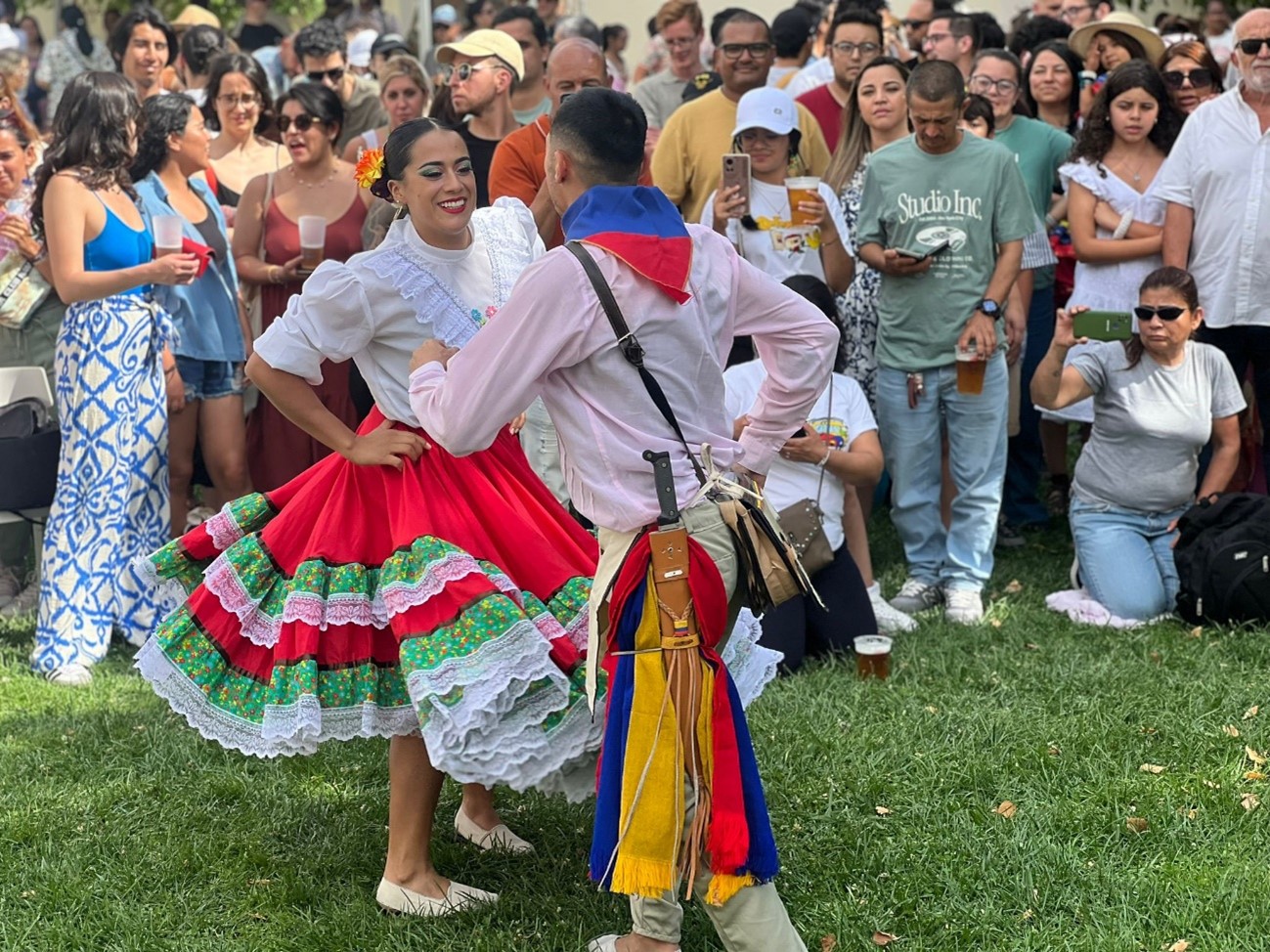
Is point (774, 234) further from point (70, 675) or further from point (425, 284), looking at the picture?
point (70, 675)

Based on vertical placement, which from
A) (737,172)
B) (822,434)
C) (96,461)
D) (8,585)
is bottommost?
(8,585)

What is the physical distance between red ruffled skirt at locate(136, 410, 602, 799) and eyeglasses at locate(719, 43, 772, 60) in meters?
3.91

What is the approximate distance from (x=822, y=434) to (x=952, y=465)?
0.90 m

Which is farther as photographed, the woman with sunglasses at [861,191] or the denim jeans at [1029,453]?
the denim jeans at [1029,453]

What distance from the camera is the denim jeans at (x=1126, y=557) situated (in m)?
6.55

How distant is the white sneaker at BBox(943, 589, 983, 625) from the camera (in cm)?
666

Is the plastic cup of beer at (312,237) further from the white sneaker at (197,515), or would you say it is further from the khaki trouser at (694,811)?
the khaki trouser at (694,811)

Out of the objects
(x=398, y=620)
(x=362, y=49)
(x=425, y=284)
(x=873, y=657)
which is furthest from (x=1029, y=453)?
(x=362, y=49)

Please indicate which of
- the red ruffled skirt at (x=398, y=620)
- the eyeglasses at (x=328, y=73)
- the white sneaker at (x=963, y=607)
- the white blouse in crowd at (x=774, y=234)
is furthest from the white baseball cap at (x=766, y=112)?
the eyeglasses at (x=328, y=73)

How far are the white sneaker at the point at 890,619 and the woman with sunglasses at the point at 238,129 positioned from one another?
146 inches

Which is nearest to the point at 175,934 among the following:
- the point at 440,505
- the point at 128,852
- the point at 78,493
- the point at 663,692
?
the point at 128,852

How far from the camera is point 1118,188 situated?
24.4ft

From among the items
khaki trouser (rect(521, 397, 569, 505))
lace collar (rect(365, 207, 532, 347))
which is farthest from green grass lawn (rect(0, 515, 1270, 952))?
lace collar (rect(365, 207, 532, 347))

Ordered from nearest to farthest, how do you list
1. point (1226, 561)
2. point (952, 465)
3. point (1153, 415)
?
point (1226, 561), point (1153, 415), point (952, 465)
